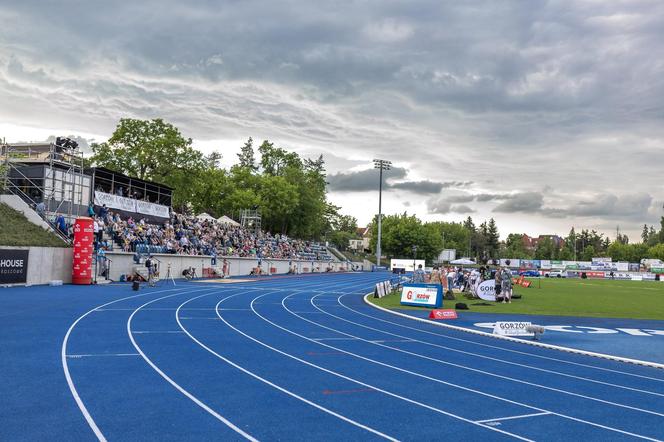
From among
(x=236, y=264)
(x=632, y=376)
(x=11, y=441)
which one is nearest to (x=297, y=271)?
(x=236, y=264)

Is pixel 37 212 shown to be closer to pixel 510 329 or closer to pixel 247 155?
pixel 510 329

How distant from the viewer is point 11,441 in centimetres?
657

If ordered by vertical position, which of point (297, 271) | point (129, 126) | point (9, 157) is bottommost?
point (297, 271)

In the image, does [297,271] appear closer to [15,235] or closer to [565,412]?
[15,235]

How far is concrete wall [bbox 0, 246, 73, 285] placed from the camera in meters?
29.3

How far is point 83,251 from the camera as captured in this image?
31188mm

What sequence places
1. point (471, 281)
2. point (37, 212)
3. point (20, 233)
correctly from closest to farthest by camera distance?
point (20, 233) → point (37, 212) → point (471, 281)

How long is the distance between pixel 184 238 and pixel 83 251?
13617mm

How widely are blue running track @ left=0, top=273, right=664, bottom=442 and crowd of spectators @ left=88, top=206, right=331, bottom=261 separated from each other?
785 inches

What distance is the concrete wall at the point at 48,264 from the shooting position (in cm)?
2934

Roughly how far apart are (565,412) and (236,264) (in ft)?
145

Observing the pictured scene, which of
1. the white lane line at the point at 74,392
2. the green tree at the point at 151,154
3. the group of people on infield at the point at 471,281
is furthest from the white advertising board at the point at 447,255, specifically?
the white lane line at the point at 74,392

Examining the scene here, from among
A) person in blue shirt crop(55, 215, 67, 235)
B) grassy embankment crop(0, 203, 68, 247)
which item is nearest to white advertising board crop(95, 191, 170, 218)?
person in blue shirt crop(55, 215, 67, 235)

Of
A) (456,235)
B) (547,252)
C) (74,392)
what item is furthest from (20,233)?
(456,235)
